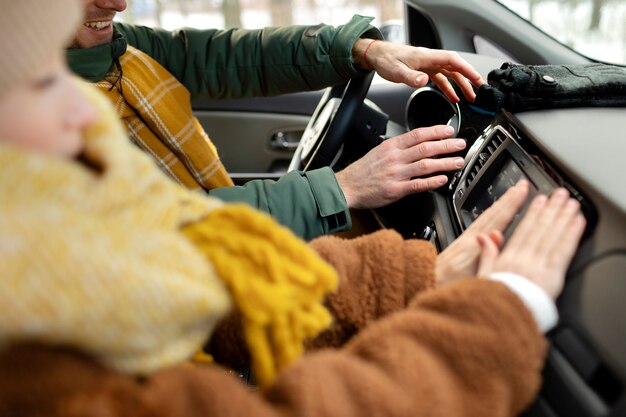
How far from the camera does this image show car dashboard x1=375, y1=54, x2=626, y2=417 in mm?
610

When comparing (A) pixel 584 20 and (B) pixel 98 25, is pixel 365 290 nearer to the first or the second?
(B) pixel 98 25

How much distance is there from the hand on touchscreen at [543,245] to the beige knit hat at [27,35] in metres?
0.53

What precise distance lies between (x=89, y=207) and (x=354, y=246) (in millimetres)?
369

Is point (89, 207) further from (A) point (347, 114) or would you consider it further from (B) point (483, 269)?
(A) point (347, 114)

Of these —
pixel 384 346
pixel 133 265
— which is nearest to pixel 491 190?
pixel 384 346

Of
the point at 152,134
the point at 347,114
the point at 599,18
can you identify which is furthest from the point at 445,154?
the point at 599,18

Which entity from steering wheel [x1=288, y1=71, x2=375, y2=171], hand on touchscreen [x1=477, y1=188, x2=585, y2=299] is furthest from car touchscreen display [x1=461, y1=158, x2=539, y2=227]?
steering wheel [x1=288, y1=71, x2=375, y2=171]

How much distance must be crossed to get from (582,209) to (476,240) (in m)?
0.14

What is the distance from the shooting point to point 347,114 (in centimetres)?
126

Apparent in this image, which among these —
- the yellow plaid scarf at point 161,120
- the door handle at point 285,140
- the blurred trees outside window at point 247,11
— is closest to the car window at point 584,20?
the door handle at point 285,140

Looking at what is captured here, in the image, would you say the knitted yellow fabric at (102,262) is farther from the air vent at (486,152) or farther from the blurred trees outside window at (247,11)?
the blurred trees outside window at (247,11)

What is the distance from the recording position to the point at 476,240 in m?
0.78

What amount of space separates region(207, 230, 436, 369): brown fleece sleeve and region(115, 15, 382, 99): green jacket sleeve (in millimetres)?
673

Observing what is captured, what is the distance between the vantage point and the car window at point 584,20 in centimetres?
165
